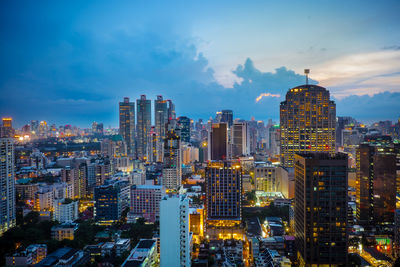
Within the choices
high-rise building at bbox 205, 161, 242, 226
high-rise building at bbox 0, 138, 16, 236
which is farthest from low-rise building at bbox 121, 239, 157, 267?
high-rise building at bbox 0, 138, 16, 236

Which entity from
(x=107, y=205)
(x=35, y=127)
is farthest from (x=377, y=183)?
(x=35, y=127)

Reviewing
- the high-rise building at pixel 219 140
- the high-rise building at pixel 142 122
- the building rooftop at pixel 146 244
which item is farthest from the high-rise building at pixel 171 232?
the high-rise building at pixel 142 122

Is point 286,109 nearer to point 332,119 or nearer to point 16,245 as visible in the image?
point 332,119

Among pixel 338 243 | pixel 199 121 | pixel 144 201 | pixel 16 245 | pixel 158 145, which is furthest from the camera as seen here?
pixel 199 121

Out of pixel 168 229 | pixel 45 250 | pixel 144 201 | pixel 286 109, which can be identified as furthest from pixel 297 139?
pixel 45 250

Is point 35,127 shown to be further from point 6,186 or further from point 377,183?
point 377,183
